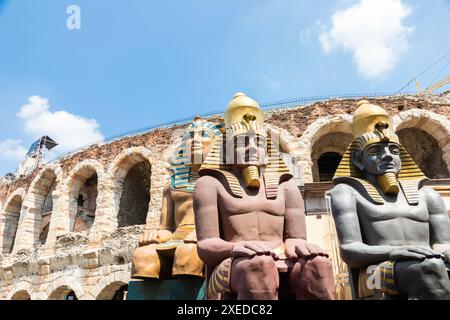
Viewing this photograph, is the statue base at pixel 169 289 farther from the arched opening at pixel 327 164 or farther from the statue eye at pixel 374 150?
the arched opening at pixel 327 164

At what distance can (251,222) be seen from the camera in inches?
108

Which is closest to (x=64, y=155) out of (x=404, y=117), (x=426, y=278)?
(x=404, y=117)

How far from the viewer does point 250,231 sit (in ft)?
8.95

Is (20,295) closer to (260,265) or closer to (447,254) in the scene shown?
(260,265)

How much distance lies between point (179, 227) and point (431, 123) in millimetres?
11762

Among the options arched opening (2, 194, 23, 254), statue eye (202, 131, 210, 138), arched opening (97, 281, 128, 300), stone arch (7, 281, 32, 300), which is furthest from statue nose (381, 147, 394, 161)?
arched opening (2, 194, 23, 254)

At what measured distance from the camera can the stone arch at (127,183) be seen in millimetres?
14289

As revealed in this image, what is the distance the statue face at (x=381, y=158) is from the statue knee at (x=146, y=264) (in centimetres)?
204

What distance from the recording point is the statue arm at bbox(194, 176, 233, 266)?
2.53 m

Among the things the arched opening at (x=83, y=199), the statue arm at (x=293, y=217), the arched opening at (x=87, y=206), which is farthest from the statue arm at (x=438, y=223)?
the arched opening at (x=87, y=206)

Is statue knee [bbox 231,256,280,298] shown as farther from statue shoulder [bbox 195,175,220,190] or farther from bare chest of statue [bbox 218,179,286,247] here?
statue shoulder [bbox 195,175,220,190]

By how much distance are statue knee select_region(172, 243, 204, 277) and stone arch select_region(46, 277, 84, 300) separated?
412 inches
